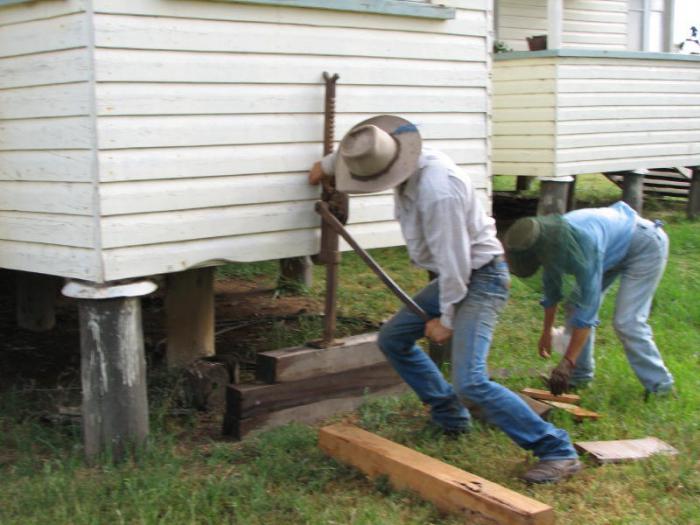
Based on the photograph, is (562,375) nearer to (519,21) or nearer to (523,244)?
(523,244)

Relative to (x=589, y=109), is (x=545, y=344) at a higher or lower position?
lower

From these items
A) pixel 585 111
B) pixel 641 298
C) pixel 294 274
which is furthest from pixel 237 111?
pixel 585 111

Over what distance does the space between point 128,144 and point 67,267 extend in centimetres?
71

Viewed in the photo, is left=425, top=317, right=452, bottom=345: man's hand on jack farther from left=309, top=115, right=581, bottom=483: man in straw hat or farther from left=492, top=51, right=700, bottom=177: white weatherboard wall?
left=492, top=51, right=700, bottom=177: white weatherboard wall

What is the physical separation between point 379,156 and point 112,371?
1.78 m

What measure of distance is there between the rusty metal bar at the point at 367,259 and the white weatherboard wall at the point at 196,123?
17 centimetres

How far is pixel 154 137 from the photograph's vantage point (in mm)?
4895

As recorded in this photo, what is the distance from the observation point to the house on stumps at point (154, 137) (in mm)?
4719

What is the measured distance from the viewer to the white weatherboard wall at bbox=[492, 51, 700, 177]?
35.5 feet

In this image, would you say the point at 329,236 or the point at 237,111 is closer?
the point at 237,111

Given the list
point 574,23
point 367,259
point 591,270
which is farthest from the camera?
point 574,23

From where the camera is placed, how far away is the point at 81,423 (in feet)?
17.7

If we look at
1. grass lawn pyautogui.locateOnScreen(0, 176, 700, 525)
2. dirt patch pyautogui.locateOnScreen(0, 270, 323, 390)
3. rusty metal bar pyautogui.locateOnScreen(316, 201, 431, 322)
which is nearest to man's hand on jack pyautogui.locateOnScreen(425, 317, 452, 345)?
rusty metal bar pyautogui.locateOnScreen(316, 201, 431, 322)

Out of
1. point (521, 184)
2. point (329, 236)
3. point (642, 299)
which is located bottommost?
point (642, 299)
